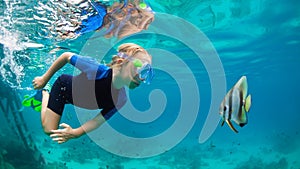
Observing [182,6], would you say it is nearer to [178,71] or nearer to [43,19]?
[43,19]

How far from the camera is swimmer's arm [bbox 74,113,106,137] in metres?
4.42

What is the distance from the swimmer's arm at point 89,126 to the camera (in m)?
4.42

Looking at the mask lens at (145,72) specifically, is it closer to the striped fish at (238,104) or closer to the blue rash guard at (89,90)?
the blue rash guard at (89,90)

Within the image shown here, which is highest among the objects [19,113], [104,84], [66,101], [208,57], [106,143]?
[208,57]

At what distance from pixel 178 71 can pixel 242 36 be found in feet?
52.8

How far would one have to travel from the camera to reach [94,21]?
12273 mm

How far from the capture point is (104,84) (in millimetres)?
4895

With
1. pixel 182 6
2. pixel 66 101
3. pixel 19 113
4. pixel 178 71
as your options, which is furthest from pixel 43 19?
pixel 178 71

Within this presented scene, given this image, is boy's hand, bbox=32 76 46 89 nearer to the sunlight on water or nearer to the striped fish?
the striped fish

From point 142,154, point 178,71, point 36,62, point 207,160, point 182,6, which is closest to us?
point 182,6

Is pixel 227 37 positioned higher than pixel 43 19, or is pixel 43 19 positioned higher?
pixel 227 37

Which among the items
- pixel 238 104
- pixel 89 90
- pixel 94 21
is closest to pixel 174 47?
pixel 94 21

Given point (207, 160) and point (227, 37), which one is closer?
point (227, 37)

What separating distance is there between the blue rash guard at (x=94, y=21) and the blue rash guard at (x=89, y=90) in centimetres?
654
